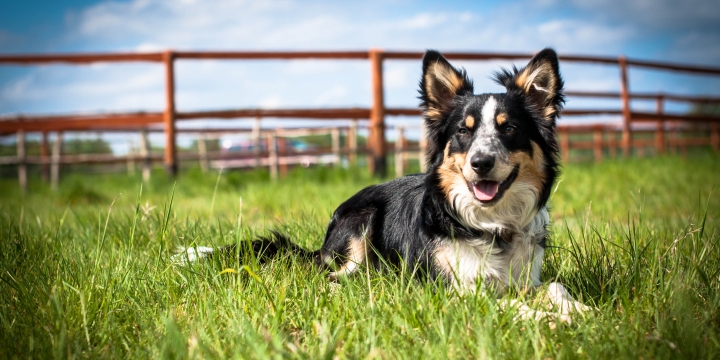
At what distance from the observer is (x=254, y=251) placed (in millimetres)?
3232

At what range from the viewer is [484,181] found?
112 inches

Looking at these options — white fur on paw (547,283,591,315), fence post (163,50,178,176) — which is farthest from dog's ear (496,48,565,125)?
fence post (163,50,178,176)

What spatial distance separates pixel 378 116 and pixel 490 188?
6.59m

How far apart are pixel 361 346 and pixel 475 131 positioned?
1.27 meters

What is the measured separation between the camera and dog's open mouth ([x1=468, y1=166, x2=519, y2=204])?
2.79 meters

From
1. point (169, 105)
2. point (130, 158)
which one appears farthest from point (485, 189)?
point (130, 158)

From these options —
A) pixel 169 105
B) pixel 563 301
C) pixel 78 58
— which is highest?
pixel 78 58

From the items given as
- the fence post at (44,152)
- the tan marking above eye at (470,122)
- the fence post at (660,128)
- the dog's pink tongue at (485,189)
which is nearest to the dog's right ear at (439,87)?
the tan marking above eye at (470,122)

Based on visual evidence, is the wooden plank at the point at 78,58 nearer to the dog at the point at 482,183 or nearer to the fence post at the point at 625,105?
the dog at the point at 482,183

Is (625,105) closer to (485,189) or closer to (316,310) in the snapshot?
(485,189)

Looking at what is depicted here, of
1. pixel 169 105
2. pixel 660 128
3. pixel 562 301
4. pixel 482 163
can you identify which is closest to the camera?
pixel 562 301

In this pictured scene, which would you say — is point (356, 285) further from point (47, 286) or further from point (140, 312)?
→ point (47, 286)

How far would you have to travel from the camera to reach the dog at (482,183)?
2.76 meters

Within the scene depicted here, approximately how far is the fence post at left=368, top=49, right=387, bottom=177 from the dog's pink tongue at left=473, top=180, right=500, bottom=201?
6.37 metres
